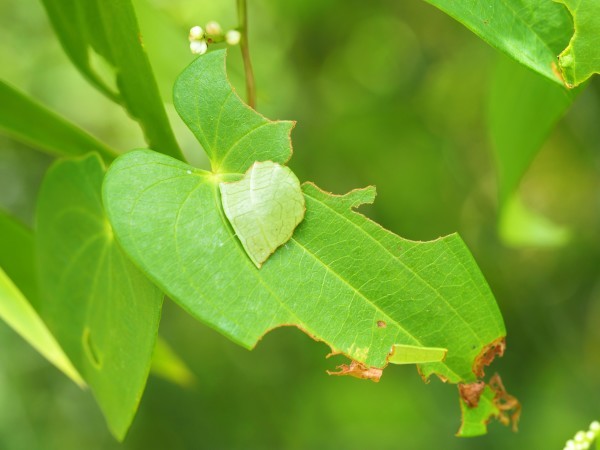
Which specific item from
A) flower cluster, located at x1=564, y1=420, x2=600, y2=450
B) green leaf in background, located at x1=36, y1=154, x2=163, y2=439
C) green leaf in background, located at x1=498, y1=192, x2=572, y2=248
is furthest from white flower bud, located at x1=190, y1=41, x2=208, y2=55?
green leaf in background, located at x1=498, y1=192, x2=572, y2=248

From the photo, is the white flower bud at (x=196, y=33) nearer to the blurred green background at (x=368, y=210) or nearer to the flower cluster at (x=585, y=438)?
the flower cluster at (x=585, y=438)

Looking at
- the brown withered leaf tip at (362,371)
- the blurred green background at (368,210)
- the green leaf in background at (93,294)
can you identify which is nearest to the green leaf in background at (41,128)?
the green leaf in background at (93,294)

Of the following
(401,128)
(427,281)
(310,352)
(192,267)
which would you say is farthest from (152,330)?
(401,128)

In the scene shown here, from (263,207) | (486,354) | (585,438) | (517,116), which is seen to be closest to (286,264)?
(263,207)

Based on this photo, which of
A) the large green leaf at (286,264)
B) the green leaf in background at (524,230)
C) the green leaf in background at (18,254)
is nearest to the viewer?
the large green leaf at (286,264)

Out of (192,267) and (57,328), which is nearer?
(192,267)

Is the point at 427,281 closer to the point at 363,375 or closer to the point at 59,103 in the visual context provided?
the point at 363,375
